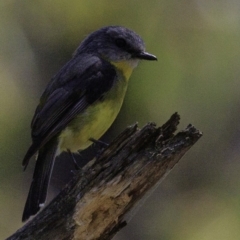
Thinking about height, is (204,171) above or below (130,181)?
above

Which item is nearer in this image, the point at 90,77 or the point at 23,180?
the point at 90,77

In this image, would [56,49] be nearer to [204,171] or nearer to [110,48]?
[204,171]

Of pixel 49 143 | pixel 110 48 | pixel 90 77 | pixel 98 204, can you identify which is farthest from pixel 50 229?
pixel 110 48

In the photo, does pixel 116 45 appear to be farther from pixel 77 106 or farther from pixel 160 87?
pixel 160 87

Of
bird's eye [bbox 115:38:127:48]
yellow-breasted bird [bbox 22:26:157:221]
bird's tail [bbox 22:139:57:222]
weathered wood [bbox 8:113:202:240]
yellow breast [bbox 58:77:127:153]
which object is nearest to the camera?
weathered wood [bbox 8:113:202:240]

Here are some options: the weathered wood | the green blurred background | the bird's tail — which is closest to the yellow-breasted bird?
the bird's tail

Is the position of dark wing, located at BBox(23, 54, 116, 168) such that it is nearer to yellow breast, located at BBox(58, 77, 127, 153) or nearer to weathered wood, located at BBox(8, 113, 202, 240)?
yellow breast, located at BBox(58, 77, 127, 153)
